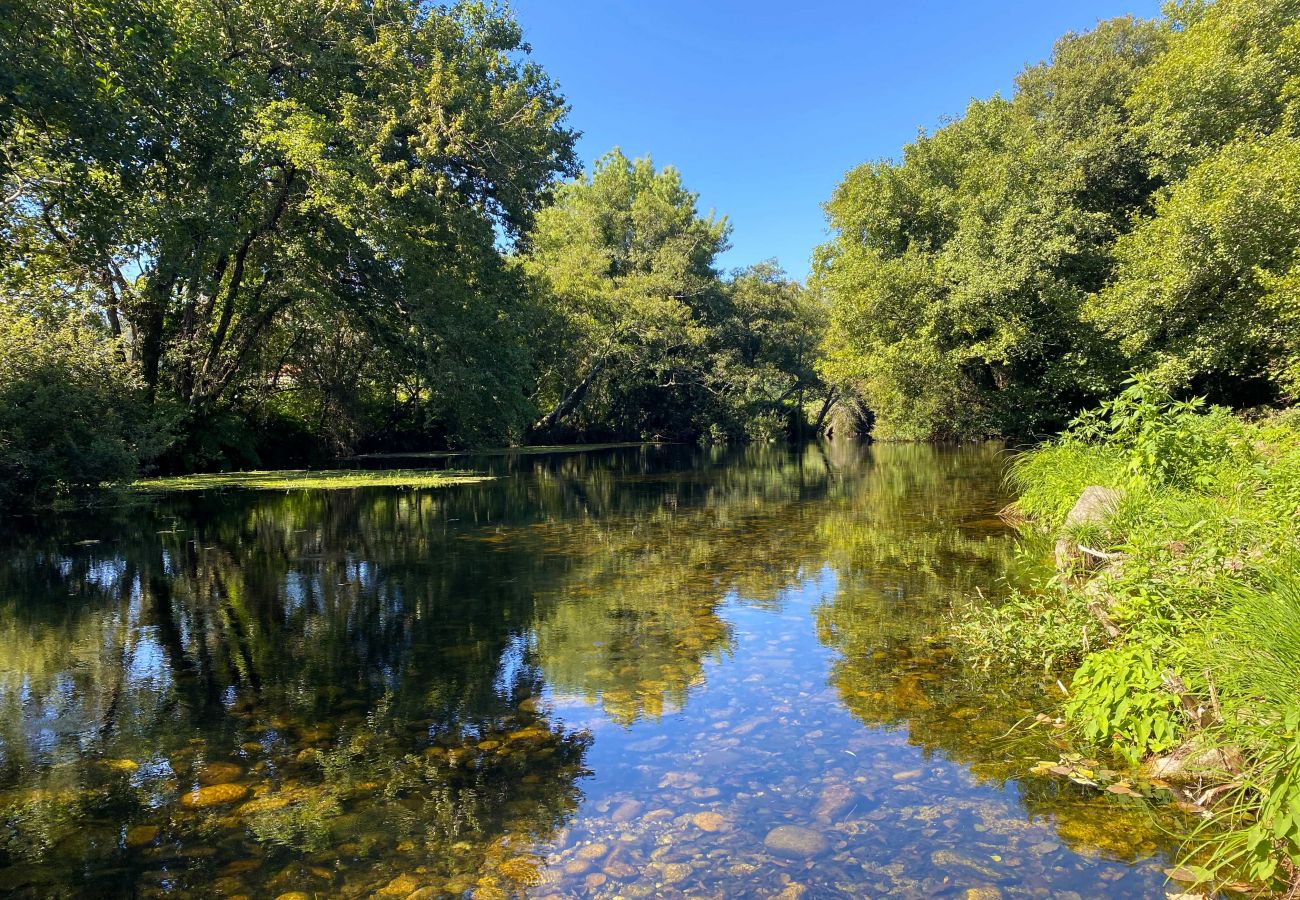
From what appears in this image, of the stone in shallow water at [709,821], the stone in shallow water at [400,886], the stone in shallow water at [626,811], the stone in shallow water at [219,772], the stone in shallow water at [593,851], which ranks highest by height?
the stone in shallow water at [219,772]

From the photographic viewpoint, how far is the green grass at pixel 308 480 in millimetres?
20219

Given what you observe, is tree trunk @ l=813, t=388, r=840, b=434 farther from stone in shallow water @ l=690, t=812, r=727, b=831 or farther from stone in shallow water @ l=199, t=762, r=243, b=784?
stone in shallow water @ l=199, t=762, r=243, b=784

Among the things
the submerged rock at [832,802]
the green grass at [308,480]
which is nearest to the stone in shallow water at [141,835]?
the submerged rock at [832,802]

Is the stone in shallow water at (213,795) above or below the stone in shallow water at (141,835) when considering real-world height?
below

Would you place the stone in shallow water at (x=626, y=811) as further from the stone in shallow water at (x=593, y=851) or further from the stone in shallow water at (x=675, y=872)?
the stone in shallow water at (x=675, y=872)

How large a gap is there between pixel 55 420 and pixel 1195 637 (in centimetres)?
1885

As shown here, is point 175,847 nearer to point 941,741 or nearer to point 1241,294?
point 941,741

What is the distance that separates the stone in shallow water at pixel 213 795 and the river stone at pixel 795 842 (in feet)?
10.4

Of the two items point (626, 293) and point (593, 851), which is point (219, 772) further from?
point (626, 293)

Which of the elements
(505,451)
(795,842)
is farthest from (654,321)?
(795,842)

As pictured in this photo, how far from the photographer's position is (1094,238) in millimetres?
24594

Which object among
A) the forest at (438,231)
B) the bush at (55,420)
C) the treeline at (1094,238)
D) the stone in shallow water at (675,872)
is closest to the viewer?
the stone in shallow water at (675,872)

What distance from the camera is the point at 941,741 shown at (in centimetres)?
492

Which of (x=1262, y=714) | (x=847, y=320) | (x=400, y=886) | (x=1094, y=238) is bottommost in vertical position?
(x=400, y=886)
